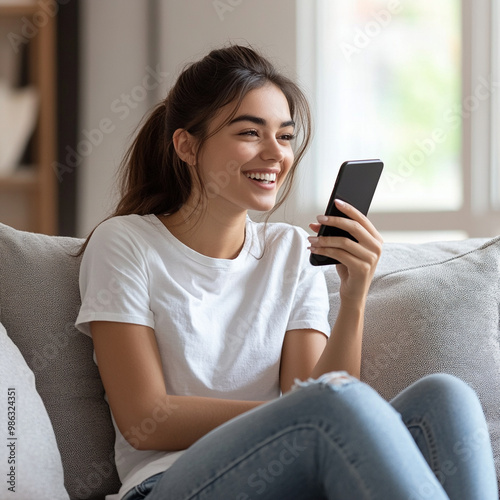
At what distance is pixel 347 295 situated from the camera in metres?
1.28

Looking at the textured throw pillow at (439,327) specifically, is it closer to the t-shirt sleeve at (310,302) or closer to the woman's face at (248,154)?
the t-shirt sleeve at (310,302)

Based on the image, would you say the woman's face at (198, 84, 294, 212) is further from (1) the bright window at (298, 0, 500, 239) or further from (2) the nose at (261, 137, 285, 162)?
(1) the bright window at (298, 0, 500, 239)

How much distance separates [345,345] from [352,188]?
0.27 meters

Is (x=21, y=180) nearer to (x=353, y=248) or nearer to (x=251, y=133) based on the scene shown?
(x=251, y=133)

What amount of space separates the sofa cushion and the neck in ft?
0.70

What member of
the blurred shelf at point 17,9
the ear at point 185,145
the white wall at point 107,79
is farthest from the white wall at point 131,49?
the ear at point 185,145

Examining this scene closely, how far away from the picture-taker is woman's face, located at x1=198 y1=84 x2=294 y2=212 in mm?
1309

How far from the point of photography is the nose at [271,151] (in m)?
1.32

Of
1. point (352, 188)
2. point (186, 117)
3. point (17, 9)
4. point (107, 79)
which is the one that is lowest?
point (352, 188)

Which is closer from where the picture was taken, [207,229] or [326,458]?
[326,458]

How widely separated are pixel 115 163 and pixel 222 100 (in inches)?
69.8

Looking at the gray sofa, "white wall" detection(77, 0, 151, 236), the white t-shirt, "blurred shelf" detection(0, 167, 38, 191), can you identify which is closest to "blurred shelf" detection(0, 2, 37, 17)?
"white wall" detection(77, 0, 151, 236)

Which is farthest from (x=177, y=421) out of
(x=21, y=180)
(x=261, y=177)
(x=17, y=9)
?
(x=17, y=9)

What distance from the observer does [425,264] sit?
57.1 inches
